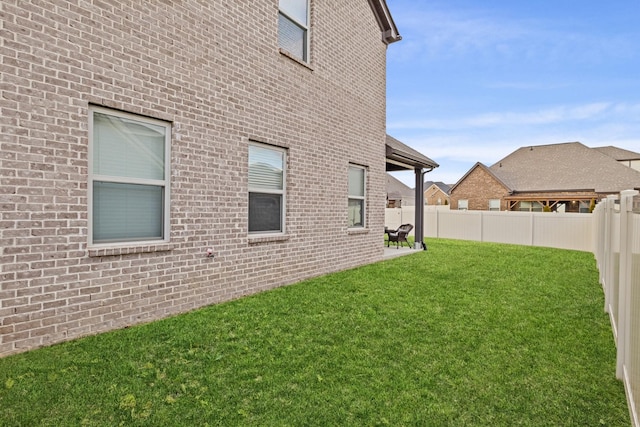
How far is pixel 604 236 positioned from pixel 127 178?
8553mm

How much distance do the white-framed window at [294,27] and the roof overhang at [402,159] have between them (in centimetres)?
406

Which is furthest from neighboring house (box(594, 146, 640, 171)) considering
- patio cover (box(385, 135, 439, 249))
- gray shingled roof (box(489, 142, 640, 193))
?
patio cover (box(385, 135, 439, 249))

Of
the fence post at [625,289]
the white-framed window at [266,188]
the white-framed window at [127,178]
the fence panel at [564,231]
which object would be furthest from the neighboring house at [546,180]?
the white-framed window at [127,178]

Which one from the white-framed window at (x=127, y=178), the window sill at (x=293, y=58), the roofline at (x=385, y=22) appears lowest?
the white-framed window at (x=127, y=178)

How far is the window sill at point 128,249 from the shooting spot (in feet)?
13.4

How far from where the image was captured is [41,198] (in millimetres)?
3689

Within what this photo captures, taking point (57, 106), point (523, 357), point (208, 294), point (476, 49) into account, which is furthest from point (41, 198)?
point (476, 49)

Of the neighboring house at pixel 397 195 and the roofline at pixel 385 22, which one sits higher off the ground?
the roofline at pixel 385 22

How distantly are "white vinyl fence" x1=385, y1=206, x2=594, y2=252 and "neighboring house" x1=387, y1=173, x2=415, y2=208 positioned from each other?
2505 centimetres

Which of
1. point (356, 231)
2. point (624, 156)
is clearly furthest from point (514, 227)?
point (624, 156)

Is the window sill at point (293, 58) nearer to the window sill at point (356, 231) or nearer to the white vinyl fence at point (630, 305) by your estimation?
the window sill at point (356, 231)

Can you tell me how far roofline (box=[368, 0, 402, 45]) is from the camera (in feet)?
32.1

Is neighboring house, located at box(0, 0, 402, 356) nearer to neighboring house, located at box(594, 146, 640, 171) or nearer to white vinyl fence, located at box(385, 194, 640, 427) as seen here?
white vinyl fence, located at box(385, 194, 640, 427)

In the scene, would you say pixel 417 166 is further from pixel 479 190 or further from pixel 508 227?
pixel 479 190
